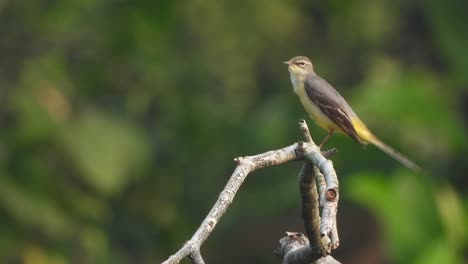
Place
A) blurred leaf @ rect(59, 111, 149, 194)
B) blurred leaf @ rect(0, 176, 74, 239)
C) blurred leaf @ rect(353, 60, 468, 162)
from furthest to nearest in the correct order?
1. blurred leaf @ rect(59, 111, 149, 194)
2. blurred leaf @ rect(0, 176, 74, 239)
3. blurred leaf @ rect(353, 60, 468, 162)

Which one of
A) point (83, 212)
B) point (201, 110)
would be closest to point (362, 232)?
point (201, 110)

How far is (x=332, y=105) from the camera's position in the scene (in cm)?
557

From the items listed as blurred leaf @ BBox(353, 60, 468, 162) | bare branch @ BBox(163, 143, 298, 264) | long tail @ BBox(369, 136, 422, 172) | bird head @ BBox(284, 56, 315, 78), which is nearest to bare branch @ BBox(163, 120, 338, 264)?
bare branch @ BBox(163, 143, 298, 264)

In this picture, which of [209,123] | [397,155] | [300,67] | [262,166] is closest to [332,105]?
[397,155]

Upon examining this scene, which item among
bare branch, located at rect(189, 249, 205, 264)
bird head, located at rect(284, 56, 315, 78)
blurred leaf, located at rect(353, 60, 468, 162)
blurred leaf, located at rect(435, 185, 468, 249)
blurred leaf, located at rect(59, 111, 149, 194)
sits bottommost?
bare branch, located at rect(189, 249, 205, 264)

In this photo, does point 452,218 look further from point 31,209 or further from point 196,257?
point 196,257

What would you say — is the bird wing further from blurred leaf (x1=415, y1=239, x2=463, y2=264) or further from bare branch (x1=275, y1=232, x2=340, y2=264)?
blurred leaf (x1=415, y1=239, x2=463, y2=264)

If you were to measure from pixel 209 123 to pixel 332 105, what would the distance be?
27.6ft

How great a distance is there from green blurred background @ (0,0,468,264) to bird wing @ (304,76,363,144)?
4.23m

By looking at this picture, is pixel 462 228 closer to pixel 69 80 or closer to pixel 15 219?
pixel 15 219

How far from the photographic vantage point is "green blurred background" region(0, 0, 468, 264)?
11.5 m

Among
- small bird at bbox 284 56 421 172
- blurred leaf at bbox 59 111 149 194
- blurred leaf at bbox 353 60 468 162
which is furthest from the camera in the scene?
blurred leaf at bbox 59 111 149 194

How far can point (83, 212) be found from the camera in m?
12.3

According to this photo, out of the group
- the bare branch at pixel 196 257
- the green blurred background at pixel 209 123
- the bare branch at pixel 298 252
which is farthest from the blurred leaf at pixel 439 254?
the bare branch at pixel 196 257
